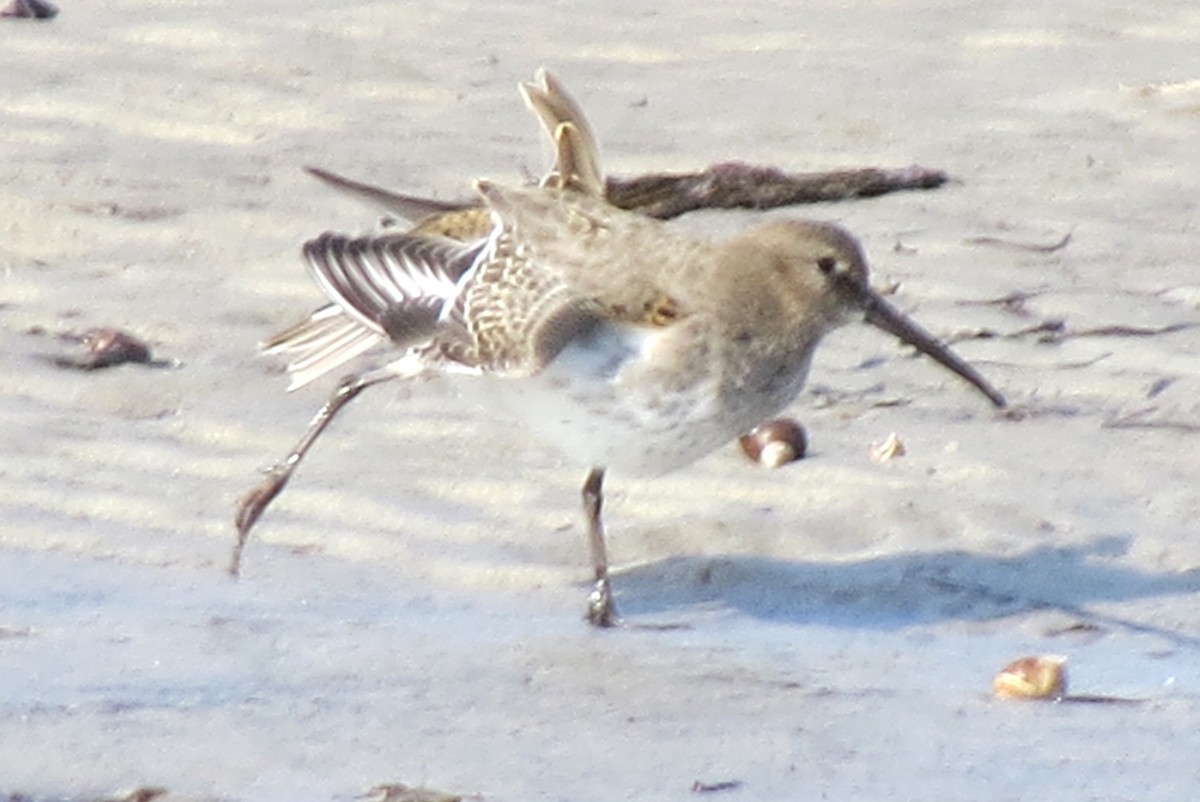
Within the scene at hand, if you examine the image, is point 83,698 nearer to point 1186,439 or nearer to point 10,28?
point 1186,439

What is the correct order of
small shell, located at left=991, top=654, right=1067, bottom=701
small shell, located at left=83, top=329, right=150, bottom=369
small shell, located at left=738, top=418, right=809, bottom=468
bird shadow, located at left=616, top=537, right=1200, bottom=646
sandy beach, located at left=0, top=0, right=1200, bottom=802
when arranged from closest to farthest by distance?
sandy beach, located at left=0, top=0, right=1200, bottom=802 → small shell, located at left=991, top=654, right=1067, bottom=701 → bird shadow, located at left=616, top=537, right=1200, bottom=646 → small shell, located at left=738, top=418, right=809, bottom=468 → small shell, located at left=83, top=329, right=150, bottom=369

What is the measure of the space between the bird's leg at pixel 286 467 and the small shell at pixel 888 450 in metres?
1.16

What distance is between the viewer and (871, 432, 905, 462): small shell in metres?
6.86

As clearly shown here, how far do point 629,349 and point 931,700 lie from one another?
1015mm

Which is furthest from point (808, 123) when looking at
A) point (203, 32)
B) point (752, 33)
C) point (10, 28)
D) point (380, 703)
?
point (380, 703)

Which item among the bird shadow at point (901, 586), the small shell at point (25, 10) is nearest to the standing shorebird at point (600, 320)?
the bird shadow at point (901, 586)

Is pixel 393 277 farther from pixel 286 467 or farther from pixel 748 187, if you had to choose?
pixel 748 187

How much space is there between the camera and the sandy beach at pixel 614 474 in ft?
17.5

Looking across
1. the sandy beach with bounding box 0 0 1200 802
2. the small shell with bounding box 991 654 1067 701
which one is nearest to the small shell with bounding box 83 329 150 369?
the sandy beach with bounding box 0 0 1200 802

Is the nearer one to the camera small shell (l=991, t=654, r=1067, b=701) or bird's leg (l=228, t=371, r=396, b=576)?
small shell (l=991, t=654, r=1067, b=701)

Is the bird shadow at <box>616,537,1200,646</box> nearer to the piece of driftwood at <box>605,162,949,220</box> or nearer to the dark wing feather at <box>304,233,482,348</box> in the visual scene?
the dark wing feather at <box>304,233,482,348</box>

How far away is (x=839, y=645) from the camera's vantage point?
19.7ft

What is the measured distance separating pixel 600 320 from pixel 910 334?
0.85m

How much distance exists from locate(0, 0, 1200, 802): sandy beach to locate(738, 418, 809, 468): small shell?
1.3 inches
